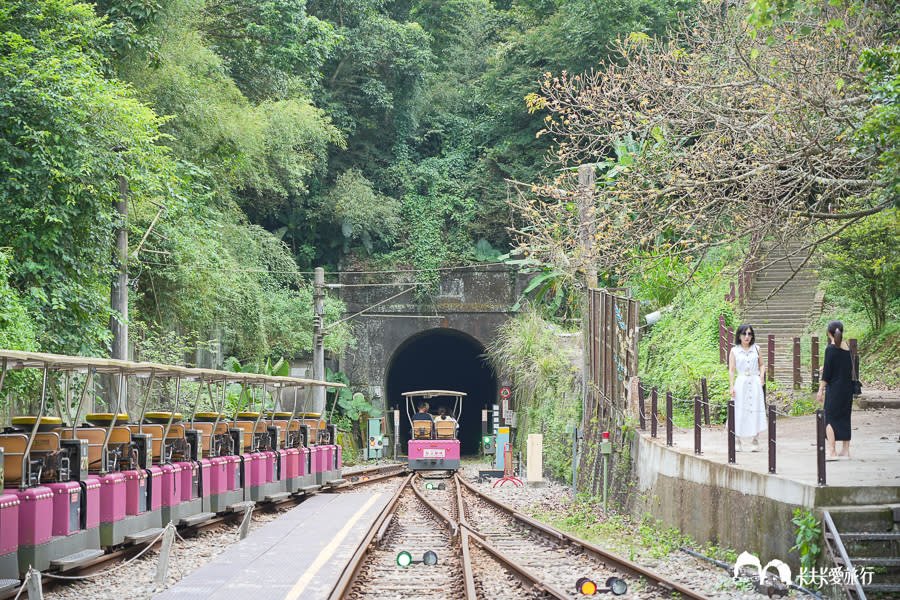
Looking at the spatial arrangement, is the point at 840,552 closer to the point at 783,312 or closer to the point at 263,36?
the point at 783,312

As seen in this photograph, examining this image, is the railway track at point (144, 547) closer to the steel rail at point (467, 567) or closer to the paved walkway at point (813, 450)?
the steel rail at point (467, 567)

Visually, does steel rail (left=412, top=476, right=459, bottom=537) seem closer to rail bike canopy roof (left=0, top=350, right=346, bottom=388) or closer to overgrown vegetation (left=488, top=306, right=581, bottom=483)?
rail bike canopy roof (left=0, top=350, right=346, bottom=388)

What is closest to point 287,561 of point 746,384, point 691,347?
point 746,384

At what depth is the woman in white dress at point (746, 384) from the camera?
38.9ft

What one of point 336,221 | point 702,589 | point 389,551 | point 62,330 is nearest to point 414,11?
point 336,221

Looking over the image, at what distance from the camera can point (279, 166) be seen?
31.4m

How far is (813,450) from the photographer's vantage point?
496 inches

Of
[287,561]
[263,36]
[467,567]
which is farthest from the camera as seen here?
[263,36]

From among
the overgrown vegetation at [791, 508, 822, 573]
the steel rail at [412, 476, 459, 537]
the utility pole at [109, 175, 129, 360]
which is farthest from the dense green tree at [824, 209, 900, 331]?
the utility pole at [109, 175, 129, 360]

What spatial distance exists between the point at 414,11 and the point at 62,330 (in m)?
33.9

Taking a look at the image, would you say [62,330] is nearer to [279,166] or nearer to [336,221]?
[279,166]

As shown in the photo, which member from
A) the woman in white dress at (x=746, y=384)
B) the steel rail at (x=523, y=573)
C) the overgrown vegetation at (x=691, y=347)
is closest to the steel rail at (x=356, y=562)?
the steel rail at (x=523, y=573)

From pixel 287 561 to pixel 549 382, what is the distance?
19.3m

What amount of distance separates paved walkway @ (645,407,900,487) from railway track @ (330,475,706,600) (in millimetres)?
1967
